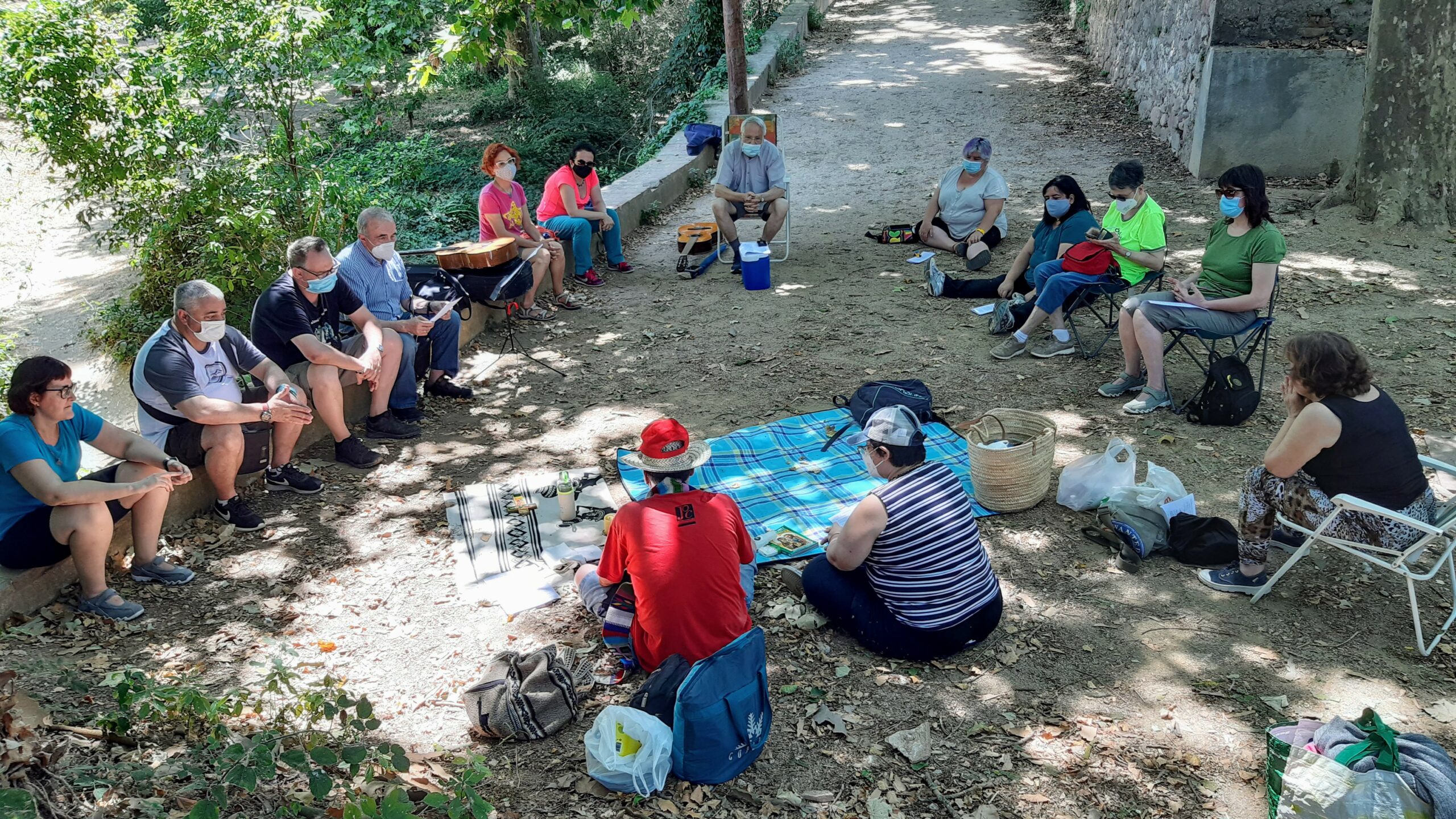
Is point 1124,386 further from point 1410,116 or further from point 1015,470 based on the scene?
point 1410,116

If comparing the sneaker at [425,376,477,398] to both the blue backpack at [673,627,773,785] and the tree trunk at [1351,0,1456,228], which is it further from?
the tree trunk at [1351,0,1456,228]

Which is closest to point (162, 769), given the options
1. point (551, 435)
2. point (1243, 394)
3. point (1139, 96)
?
point (551, 435)

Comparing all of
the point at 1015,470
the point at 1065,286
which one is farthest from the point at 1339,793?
the point at 1065,286

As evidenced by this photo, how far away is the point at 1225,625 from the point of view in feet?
13.9

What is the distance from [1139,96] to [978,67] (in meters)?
3.19

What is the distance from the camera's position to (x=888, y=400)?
6055 mm

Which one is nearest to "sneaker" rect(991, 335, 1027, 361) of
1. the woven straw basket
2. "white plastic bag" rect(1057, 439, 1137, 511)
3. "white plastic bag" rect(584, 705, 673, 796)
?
the woven straw basket

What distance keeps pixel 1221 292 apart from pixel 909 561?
3.27 meters

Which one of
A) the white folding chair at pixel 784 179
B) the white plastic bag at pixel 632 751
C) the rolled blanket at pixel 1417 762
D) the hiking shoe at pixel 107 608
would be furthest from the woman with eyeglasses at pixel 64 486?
the white folding chair at pixel 784 179

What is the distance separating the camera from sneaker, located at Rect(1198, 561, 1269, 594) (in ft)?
14.5

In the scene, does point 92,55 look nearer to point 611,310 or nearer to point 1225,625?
point 611,310

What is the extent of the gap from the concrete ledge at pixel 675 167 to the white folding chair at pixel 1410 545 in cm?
682

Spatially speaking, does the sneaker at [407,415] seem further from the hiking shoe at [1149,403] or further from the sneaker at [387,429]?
the hiking shoe at [1149,403]

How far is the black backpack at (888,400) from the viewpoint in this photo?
600 centimetres
